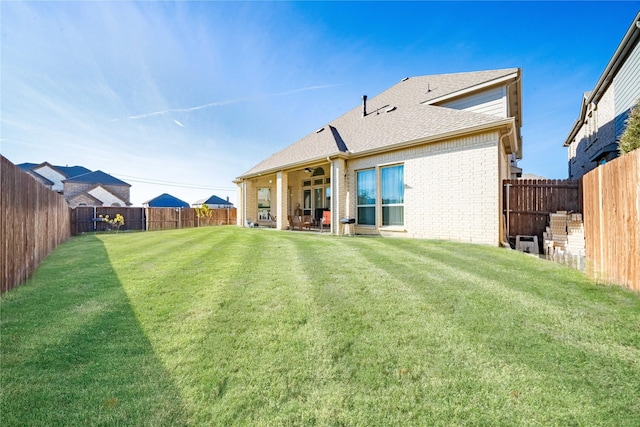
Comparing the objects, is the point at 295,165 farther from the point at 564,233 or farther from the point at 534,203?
the point at 564,233

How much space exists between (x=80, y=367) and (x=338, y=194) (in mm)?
9374

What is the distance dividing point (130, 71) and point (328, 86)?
31.1ft

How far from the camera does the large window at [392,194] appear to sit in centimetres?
959

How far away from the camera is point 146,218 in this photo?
2025 cm

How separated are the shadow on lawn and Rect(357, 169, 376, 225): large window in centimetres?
846

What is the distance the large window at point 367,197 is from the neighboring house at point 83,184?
36.1 metres

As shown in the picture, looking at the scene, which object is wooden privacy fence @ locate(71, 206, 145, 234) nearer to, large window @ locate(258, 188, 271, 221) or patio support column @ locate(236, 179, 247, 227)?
patio support column @ locate(236, 179, 247, 227)

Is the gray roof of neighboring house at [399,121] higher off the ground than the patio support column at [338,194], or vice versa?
the gray roof of neighboring house at [399,121]

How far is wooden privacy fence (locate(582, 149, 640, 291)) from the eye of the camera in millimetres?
3393

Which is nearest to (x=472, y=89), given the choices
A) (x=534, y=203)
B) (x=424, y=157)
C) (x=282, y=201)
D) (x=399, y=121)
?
(x=399, y=121)

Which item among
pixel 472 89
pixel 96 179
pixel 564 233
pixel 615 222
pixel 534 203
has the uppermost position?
pixel 96 179

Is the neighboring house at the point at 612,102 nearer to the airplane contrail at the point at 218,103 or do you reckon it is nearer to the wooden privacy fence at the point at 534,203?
the wooden privacy fence at the point at 534,203

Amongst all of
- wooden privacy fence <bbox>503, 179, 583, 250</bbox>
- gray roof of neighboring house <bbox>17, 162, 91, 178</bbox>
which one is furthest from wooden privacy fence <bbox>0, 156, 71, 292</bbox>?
gray roof of neighboring house <bbox>17, 162, 91, 178</bbox>

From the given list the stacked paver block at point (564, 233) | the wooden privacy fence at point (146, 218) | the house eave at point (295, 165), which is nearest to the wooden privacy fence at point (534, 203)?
the stacked paver block at point (564, 233)
